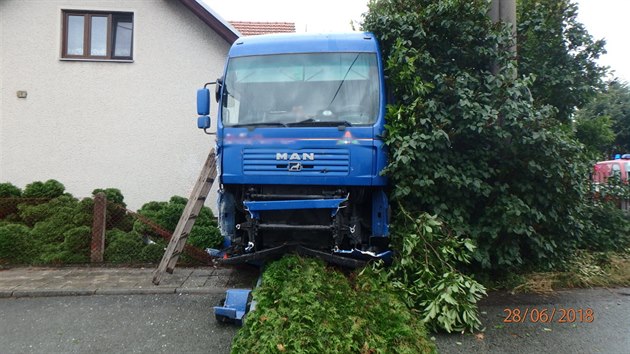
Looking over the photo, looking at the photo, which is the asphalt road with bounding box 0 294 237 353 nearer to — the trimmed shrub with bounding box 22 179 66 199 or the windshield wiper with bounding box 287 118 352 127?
the windshield wiper with bounding box 287 118 352 127

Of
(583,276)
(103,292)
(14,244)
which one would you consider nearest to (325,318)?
(103,292)

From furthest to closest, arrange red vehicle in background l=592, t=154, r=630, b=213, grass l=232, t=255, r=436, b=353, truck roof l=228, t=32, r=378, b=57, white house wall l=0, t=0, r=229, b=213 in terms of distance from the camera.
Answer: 1. white house wall l=0, t=0, r=229, b=213
2. red vehicle in background l=592, t=154, r=630, b=213
3. truck roof l=228, t=32, r=378, b=57
4. grass l=232, t=255, r=436, b=353

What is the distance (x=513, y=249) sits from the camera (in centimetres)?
538

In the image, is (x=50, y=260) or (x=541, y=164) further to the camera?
(x=50, y=260)

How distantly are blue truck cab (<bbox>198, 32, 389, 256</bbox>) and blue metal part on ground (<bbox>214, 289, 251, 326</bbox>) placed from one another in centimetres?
64

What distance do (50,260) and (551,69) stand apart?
829 centimetres

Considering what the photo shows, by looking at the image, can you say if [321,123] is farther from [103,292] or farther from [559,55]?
Answer: [559,55]

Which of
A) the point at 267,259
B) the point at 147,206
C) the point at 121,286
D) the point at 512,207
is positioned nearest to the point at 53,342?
the point at 121,286

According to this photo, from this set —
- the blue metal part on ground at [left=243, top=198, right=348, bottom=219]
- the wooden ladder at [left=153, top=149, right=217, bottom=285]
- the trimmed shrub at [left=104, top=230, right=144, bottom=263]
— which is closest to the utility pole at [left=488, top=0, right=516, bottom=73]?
the blue metal part on ground at [left=243, top=198, right=348, bottom=219]

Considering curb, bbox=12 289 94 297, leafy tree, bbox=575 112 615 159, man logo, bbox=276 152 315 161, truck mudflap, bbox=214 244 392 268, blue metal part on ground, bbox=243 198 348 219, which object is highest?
leafy tree, bbox=575 112 615 159

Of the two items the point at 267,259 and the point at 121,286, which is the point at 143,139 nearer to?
the point at 121,286

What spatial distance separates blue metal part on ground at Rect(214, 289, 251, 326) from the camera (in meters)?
4.46
